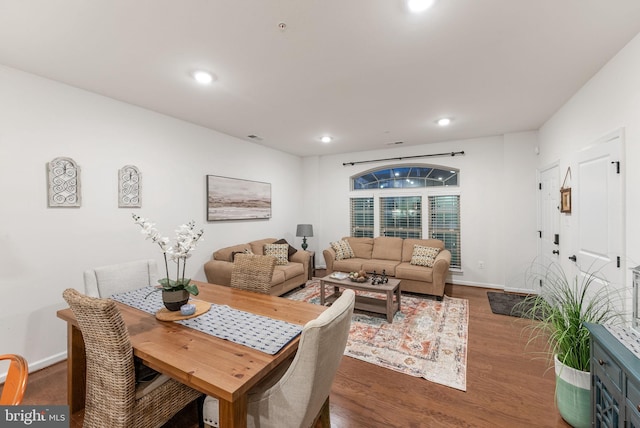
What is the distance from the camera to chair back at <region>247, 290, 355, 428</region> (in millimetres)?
1113

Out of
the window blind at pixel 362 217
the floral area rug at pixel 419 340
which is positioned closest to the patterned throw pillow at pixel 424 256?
the floral area rug at pixel 419 340

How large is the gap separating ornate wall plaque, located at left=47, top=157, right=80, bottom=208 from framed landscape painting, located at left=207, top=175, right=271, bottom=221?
163cm

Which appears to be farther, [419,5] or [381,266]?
[381,266]

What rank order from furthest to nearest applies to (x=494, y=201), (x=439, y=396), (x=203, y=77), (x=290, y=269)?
(x=494, y=201), (x=290, y=269), (x=203, y=77), (x=439, y=396)

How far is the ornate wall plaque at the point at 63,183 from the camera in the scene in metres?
2.53

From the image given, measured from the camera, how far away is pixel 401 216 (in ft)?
18.5

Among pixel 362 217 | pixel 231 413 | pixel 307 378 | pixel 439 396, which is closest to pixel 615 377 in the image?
pixel 439 396

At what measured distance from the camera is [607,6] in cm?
169

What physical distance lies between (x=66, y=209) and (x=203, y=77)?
1.87 meters

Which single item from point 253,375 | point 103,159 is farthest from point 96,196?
point 253,375

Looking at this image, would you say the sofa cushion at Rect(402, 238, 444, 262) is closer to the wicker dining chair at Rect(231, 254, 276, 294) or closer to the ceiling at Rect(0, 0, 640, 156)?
the ceiling at Rect(0, 0, 640, 156)

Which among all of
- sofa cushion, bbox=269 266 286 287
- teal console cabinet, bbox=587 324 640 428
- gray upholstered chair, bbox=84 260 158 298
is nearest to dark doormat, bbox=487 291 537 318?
teal console cabinet, bbox=587 324 640 428

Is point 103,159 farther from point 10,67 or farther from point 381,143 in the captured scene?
point 381,143

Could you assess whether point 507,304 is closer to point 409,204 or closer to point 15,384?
point 409,204
